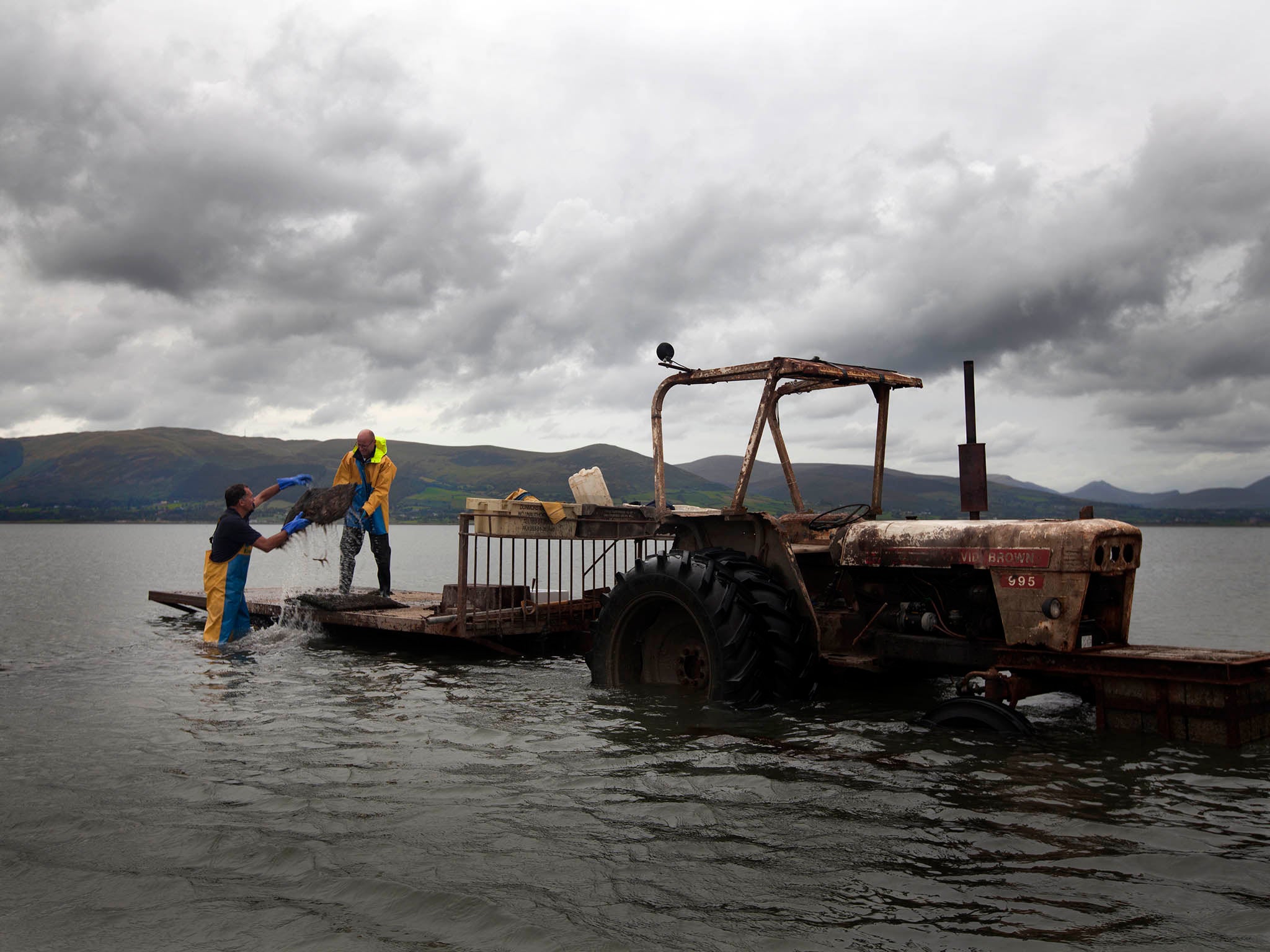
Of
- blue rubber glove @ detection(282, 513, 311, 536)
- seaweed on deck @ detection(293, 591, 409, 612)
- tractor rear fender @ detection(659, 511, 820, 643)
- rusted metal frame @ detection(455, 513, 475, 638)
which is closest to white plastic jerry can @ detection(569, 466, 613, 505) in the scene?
rusted metal frame @ detection(455, 513, 475, 638)

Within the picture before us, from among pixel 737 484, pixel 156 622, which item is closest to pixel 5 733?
pixel 737 484

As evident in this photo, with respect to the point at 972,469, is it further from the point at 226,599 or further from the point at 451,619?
the point at 226,599

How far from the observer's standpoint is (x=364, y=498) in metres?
11.3

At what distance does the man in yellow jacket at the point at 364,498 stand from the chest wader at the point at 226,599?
1148 mm

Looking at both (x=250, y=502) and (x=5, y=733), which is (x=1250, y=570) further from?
(x=5, y=733)

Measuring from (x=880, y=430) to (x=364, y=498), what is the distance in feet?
21.7

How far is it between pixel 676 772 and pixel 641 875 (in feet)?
4.86

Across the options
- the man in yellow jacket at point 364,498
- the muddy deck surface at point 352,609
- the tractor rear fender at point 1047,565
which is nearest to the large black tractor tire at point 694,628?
the tractor rear fender at point 1047,565

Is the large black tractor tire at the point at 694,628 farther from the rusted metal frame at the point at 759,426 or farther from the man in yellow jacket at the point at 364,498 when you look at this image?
the man in yellow jacket at the point at 364,498

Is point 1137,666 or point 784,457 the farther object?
point 784,457

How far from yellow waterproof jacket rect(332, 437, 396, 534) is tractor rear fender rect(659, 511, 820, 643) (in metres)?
4.88

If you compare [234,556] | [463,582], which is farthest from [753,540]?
[234,556]

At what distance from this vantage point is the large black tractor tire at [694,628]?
6355 mm

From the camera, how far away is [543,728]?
634cm
